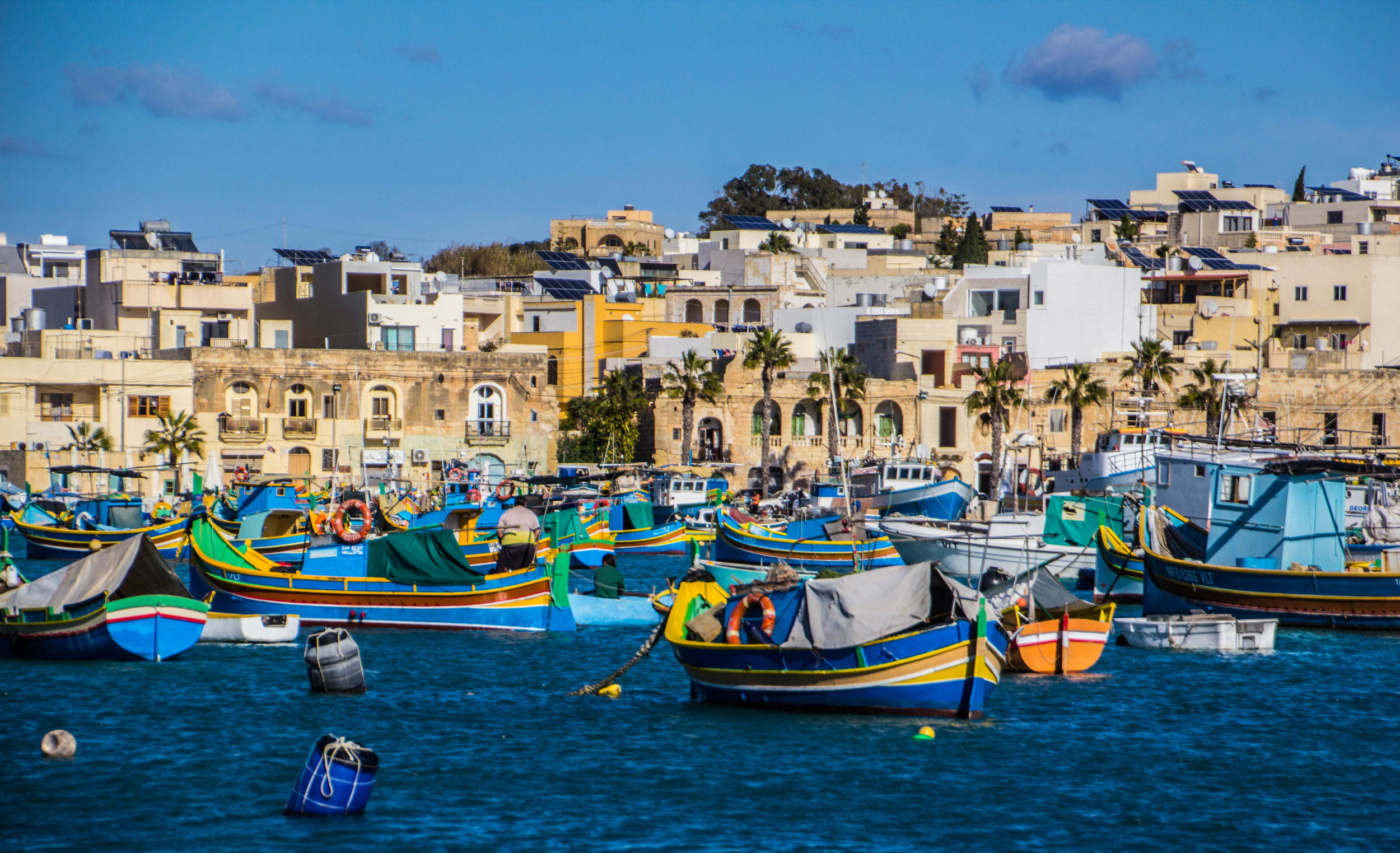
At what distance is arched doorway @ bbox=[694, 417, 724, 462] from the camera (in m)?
72.1

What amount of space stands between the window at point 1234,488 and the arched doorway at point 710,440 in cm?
3652

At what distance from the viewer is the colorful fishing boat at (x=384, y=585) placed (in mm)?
34375

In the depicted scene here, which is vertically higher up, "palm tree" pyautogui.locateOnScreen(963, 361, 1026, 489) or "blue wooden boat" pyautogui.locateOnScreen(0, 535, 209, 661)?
"palm tree" pyautogui.locateOnScreen(963, 361, 1026, 489)


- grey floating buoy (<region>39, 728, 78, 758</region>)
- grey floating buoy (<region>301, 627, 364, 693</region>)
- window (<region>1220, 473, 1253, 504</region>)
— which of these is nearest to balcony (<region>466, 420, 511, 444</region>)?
window (<region>1220, 473, 1253, 504</region>)

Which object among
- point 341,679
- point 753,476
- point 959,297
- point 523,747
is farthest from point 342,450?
point 523,747

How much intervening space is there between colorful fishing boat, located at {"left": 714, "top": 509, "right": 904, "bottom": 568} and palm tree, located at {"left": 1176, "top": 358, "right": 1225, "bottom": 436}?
906 inches

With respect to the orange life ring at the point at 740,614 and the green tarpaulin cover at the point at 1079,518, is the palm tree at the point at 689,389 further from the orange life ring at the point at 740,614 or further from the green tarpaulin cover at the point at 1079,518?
the orange life ring at the point at 740,614

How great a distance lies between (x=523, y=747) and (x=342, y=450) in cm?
4881

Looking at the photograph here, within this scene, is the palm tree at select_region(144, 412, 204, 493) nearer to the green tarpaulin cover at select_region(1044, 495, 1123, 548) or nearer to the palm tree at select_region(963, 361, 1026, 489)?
the palm tree at select_region(963, 361, 1026, 489)

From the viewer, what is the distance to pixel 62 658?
2980 cm

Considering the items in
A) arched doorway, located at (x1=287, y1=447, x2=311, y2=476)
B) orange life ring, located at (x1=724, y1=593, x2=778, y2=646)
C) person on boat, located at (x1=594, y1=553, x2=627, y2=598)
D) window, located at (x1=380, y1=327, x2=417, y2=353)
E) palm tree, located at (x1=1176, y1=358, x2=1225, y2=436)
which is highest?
window, located at (x1=380, y1=327, x2=417, y2=353)

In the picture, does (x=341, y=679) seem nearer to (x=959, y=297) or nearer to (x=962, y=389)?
(x=962, y=389)

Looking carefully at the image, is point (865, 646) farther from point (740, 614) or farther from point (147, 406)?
point (147, 406)

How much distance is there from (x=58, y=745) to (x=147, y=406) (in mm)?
47822
